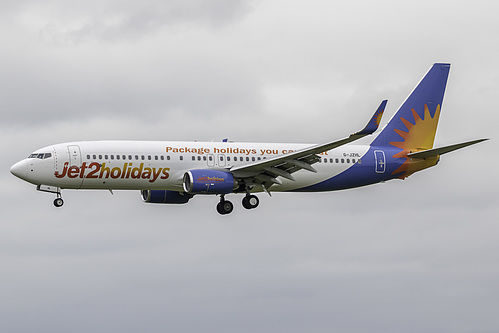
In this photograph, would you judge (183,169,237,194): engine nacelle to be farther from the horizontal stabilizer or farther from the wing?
the horizontal stabilizer

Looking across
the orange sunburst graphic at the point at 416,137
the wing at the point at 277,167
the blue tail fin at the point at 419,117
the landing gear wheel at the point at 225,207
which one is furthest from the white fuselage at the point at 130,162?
the blue tail fin at the point at 419,117

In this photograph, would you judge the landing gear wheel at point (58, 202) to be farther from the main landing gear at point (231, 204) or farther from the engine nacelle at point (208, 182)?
the main landing gear at point (231, 204)

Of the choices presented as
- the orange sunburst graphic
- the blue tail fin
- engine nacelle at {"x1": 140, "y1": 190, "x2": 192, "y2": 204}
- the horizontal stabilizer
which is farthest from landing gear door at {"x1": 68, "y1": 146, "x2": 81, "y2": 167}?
the horizontal stabilizer

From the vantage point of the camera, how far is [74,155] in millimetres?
63781

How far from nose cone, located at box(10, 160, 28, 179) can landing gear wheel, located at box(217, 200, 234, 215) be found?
1320 cm

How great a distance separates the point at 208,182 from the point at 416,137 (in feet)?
59.7

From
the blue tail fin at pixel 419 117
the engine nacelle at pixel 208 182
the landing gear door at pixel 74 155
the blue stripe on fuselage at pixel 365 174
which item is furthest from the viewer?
the blue tail fin at pixel 419 117

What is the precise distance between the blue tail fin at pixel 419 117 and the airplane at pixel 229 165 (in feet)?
0.24

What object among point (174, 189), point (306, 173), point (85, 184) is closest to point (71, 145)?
point (85, 184)

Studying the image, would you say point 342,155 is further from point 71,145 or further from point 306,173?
point 71,145

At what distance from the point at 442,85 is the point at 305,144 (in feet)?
42.3

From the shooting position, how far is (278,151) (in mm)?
69125

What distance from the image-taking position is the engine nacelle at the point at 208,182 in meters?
63.9

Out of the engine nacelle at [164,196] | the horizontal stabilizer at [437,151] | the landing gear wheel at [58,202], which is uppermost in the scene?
the horizontal stabilizer at [437,151]
